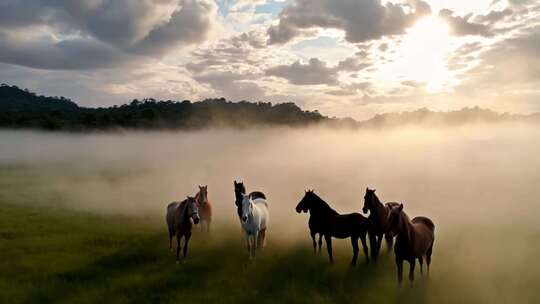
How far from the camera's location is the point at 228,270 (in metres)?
15.6

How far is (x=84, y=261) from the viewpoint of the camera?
1659 centimetres

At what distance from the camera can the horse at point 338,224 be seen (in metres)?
16.0

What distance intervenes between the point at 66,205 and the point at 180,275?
20879 mm

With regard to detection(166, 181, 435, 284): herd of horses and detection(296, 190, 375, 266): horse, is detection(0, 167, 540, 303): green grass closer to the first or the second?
detection(166, 181, 435, 284): herd of horses

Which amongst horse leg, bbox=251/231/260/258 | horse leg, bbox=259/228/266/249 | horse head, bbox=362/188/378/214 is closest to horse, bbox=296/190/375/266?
horse head, bbox=362/188/378/214

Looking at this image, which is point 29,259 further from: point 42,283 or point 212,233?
point 212,233

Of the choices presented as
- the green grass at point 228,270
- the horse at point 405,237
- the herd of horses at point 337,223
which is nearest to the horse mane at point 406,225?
the horse at point 405,237

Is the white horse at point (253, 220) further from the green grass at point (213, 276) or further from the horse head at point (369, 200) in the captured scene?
the horse head at point (369, 200)

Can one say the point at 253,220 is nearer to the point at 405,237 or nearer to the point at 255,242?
the point at 255,242

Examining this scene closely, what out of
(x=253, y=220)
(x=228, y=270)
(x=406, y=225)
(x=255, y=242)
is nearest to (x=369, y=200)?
(x=406, y=225)

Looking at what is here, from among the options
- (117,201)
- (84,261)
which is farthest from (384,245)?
(117,201)

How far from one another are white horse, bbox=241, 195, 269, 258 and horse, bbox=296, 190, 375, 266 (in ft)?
A: 6.96

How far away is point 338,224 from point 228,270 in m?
5.43

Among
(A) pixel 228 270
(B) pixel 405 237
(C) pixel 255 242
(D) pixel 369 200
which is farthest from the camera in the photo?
(C) pixel 255 242
